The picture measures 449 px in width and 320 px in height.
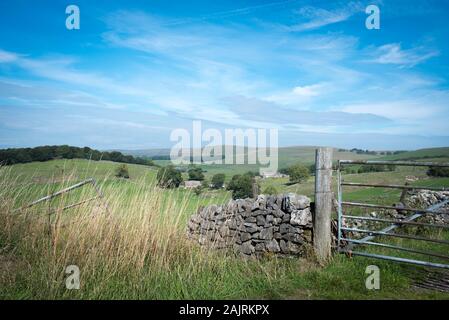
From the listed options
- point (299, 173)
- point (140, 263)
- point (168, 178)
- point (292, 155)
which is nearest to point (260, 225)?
point (168, 178)

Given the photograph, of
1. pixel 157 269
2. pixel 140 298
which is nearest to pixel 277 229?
pixel 157 269

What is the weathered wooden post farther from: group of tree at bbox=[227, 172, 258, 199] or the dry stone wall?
group of tree at bbox=[227, 172, 258, 199]

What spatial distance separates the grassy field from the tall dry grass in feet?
0.05

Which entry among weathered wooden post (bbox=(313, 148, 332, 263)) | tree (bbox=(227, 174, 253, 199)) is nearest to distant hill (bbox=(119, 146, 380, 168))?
tree (bbox=(227, 174, 253, 199))

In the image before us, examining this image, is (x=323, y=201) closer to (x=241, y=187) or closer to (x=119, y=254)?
(x=119, y=254)

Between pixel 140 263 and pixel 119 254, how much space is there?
1.37 feet

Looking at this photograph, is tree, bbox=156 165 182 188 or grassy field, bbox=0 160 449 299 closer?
grassy field, bbox=0 160 449 299

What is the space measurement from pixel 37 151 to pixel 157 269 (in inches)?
437

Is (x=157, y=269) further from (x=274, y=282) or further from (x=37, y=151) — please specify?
(x=37, y=151)

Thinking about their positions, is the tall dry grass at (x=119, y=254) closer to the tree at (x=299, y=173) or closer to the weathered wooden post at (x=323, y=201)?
the weathered wooden post at (x=323, y=201)

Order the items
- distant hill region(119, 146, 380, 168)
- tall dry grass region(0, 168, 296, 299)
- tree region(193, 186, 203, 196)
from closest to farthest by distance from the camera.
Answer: tall dry grass region(0, 168, 296, 299) → tree region(193, 186, 203, 196) → distant hill region(119, 146, 380, 168)

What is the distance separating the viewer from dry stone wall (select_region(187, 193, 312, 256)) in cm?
658

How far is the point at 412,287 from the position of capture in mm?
5086

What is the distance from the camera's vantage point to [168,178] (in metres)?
7.75
